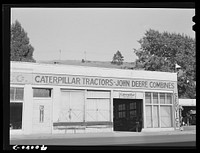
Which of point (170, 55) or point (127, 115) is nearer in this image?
point (170, 55)

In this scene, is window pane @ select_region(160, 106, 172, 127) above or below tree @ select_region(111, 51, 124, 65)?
below

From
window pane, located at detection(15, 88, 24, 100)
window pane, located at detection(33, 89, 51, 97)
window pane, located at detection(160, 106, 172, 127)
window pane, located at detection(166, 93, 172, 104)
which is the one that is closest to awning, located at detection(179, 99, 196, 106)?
window pane, located at detection(166, 93, 172, 104)

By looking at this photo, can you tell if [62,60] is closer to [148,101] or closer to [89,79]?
[89,79]

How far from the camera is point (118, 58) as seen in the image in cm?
1090

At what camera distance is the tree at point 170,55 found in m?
10.4

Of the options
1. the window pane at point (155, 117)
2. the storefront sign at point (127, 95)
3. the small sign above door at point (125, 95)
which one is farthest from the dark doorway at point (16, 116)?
the window pane at point (155, 117)

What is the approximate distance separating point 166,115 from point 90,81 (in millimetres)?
3552

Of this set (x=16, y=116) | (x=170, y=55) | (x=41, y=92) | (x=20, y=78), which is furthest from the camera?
(x=170, y=55)

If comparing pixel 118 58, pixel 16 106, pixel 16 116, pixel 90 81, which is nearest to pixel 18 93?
pixel 16 106

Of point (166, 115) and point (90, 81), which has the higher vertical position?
point (90, 81)

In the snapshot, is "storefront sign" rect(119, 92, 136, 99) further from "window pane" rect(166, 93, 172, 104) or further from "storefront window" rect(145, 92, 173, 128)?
"window pane" rect(166, 93, 172, 104)

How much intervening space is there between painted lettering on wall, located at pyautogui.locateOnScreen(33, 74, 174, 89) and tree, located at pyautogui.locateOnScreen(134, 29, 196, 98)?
635 millimetres

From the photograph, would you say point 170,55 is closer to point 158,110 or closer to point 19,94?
point 158,110

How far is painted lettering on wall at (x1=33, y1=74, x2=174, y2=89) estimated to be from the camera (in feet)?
35.8
